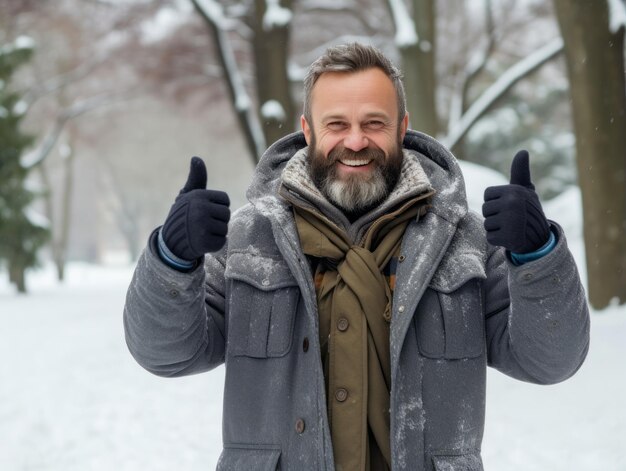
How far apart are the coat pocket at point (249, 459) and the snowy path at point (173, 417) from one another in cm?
285

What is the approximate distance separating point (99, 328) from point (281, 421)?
9.36m

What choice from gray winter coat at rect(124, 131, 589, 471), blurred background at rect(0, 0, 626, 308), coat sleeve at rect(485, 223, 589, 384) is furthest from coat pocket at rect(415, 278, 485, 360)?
blurred background at rect(0, 0, 626, 308)

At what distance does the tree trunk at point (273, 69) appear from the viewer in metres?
10.4

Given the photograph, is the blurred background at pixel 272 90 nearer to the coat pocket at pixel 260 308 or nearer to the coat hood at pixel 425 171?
the coat hood at pixel 425 171

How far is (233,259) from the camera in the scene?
233 centimetres

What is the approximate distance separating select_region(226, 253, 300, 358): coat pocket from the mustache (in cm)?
42

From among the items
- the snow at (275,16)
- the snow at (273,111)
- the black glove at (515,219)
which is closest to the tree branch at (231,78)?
the snow at (273,111)

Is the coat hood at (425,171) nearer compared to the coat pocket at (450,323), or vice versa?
the coat pocket at (450,323)

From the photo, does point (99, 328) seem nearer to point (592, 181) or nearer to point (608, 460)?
point (592, 181)

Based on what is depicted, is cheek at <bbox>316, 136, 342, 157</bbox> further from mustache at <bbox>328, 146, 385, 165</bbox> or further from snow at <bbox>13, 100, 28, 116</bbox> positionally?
snow at <bbox>13, 100, 28, 116</bbox>

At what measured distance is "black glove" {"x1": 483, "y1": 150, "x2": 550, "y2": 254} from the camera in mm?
2008

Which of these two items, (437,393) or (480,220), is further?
(480,220)

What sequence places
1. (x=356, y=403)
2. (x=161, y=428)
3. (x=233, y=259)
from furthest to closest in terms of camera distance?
1. (x=161, y=428)
2. (x=233, y=259)
3. (x=356, y=403)

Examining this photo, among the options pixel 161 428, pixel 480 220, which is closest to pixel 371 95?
pixel 480 220
